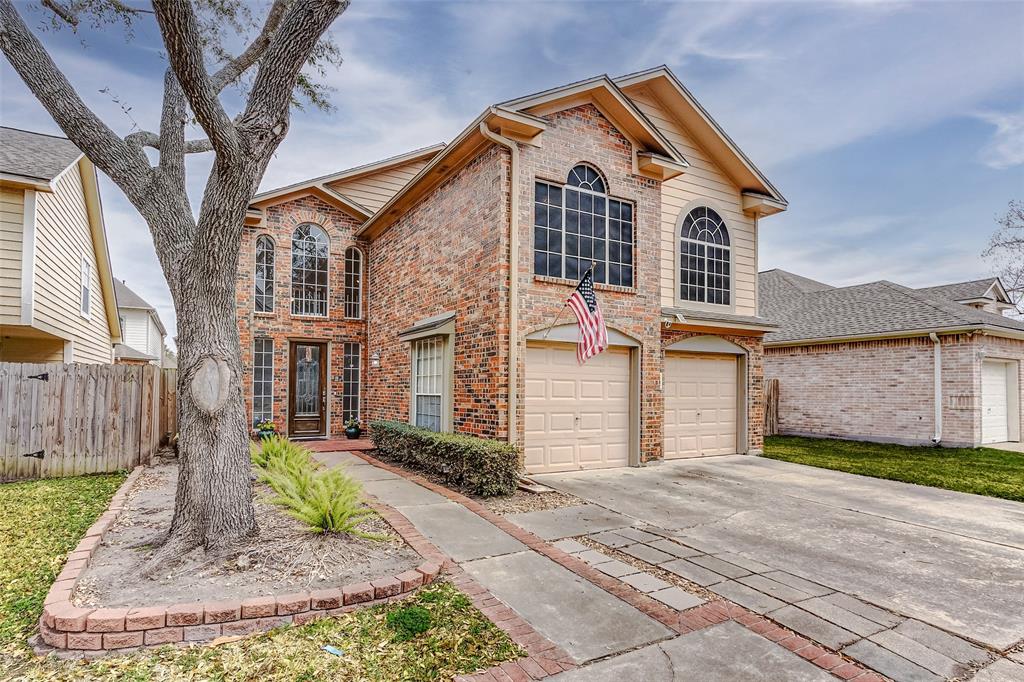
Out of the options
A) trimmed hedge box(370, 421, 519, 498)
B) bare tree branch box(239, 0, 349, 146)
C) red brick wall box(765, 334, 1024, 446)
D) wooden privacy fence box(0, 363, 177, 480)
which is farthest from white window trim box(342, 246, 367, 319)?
red brick wall box(765, 334, 1024, 446)

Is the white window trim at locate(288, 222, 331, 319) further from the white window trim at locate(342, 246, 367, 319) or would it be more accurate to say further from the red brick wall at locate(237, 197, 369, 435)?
the white window trim at locate(342, 246, 367, 319)

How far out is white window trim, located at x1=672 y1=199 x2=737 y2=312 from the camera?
35.2 ft

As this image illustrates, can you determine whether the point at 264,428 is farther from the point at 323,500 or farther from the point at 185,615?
the point at 185,615

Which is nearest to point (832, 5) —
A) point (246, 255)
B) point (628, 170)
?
point (628, 170)

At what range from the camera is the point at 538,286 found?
8.52 m

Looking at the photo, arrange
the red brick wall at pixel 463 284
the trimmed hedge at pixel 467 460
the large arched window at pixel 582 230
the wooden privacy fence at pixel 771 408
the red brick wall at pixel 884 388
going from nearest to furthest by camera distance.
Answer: the trimmed hedge at pixel 467 460 → the red brick wall at pixel 463 284 → the large arched window at pixel 582 230 → the red brick wall at pixel 884 388 → the wooden privacy fence at pixel 771 408

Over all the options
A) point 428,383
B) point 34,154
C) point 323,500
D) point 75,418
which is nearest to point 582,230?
point 428,383

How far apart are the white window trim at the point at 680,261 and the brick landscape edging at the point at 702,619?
6952mm

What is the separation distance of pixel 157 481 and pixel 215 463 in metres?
4.28

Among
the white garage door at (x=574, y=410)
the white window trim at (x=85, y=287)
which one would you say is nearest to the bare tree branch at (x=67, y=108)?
the white garage door at (x=574, y=410)

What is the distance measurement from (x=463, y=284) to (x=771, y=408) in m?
12.0

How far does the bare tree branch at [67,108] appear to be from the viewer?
4.32 meters

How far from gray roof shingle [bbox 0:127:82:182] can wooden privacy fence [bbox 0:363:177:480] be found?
3.77 m

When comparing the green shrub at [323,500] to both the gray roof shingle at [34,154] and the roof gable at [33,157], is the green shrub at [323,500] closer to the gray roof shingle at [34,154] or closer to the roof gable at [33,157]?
the roof gable at [33,157]
